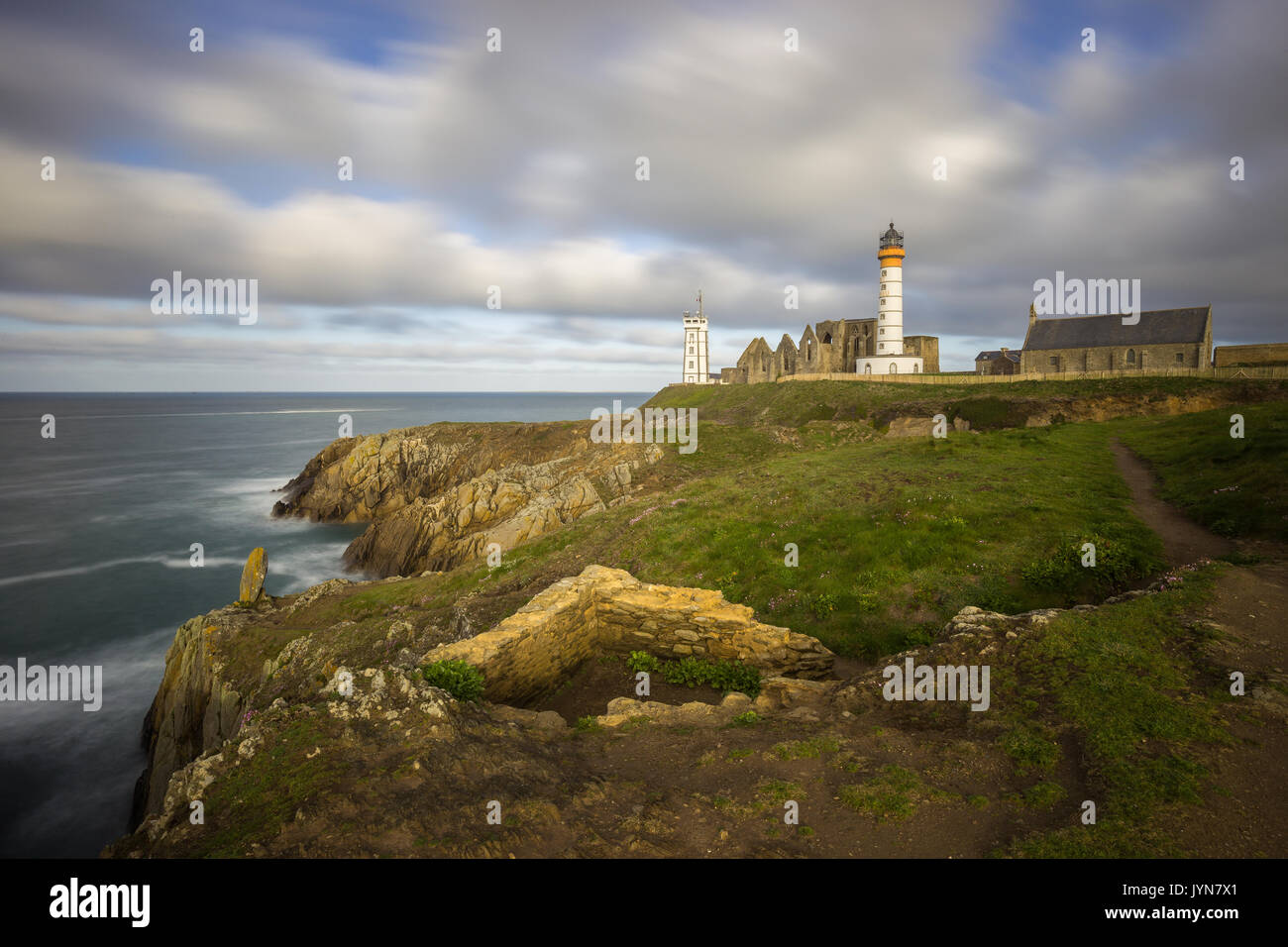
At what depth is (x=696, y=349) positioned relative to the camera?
104812 millimetres

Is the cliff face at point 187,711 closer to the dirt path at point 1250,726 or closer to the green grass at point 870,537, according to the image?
the green grass at point 870,537

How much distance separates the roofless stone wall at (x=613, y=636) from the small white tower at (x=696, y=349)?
A: 88052 mm

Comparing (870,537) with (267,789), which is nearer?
(267,789)

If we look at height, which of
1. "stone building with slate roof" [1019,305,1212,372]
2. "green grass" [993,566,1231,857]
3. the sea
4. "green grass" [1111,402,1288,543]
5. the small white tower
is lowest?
the sea

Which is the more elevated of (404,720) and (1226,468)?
(1226,468)

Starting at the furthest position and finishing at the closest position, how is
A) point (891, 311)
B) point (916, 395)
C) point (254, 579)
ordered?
point (891, 311) → point (916, 395) → point (254, 579)

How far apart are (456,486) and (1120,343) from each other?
68.5m

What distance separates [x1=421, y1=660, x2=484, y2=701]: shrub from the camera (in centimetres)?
1186

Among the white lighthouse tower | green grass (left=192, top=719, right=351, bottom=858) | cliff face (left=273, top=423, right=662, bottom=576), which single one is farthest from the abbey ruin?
green grass (left=192, top=719, right=351, bottom=858)

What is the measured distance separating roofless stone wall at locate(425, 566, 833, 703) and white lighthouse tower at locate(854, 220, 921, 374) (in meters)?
65.1

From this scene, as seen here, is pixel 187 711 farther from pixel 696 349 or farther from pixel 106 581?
pixel 696 349

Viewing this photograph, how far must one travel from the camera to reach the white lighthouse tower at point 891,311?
71875mm

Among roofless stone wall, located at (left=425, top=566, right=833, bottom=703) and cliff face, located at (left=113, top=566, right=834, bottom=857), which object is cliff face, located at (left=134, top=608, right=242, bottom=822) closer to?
cliff face, located at (left=113, top=566, right=834, bottom=857)

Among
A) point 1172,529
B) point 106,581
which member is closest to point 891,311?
point 1172,529
